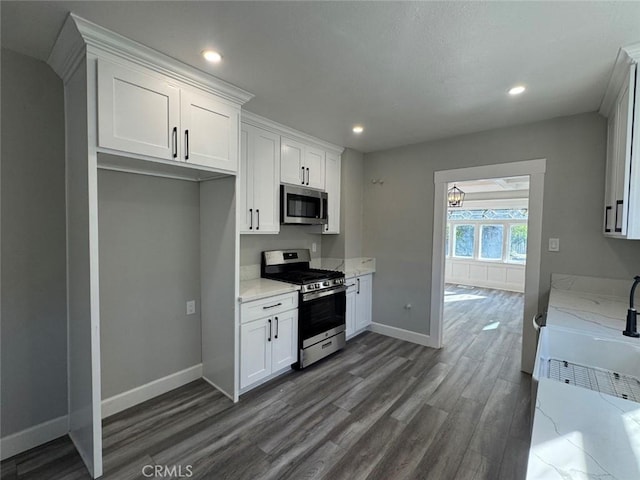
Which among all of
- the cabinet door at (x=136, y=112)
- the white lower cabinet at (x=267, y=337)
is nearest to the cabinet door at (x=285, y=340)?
the white lower cabinet at (x=267, y=337)

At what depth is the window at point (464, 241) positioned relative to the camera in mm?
8336

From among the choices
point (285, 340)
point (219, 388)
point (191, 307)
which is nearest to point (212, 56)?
point (191, 307)

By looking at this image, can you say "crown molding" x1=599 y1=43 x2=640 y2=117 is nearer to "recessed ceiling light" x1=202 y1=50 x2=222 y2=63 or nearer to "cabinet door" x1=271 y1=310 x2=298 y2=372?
"recessed ceiling light" x1=202 y1=50 x2=222 y2=63

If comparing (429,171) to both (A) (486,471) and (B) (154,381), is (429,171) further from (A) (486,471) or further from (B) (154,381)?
(B) (154,381)

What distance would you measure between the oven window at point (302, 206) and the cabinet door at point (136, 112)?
4.82ft

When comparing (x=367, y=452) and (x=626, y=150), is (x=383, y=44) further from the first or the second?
(x=367, y=452)

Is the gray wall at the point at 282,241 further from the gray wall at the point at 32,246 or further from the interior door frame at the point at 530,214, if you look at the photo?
the interior door frame at the point at 530,214

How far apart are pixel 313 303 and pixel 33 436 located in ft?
7.64

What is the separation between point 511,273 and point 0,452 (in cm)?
889

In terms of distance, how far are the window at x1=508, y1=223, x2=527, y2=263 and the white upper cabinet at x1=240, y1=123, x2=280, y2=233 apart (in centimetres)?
700

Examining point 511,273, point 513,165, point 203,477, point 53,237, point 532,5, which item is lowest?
point 203,477

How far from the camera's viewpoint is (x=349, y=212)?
4121 mm

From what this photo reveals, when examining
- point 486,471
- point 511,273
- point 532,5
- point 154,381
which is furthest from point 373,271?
point 511,273

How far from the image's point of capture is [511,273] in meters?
7.45
